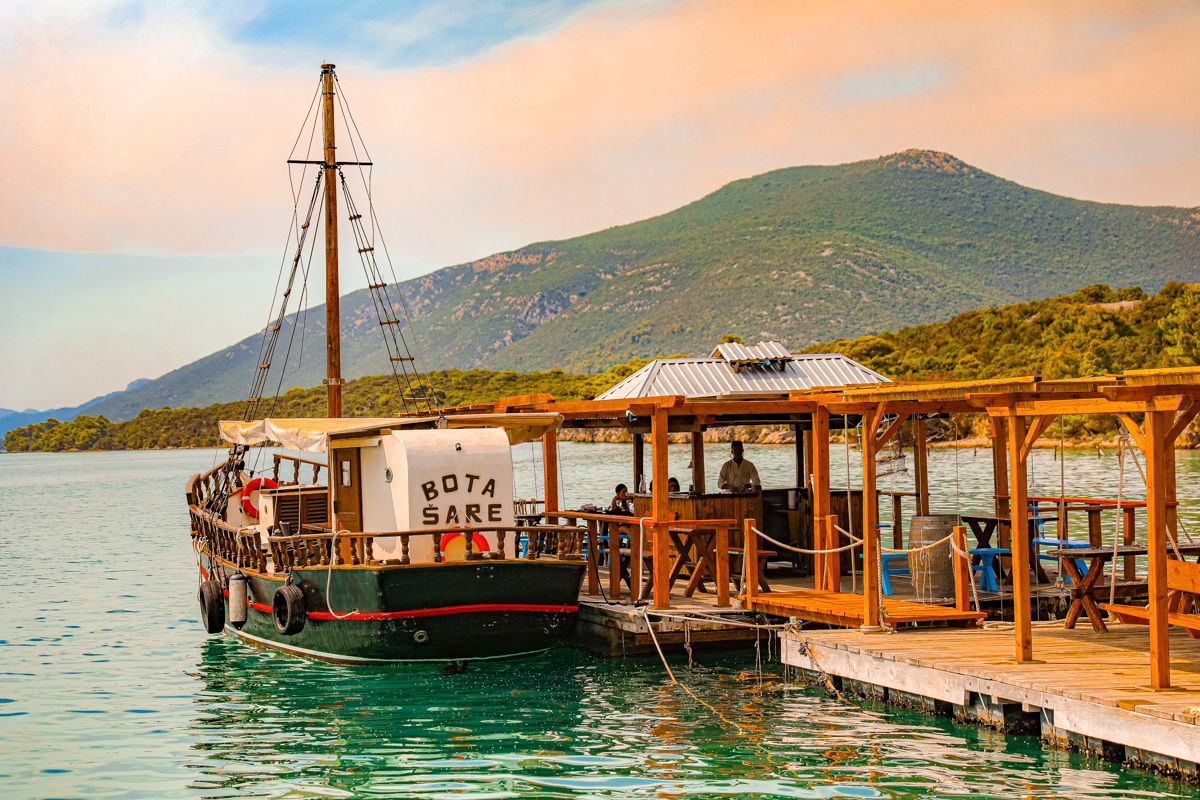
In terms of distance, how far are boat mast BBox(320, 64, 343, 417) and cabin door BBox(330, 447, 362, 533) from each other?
675 centimetres

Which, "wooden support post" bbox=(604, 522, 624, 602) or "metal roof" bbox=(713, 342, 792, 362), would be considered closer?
"wooden support post" bbox=(604, 522, 624, 602)

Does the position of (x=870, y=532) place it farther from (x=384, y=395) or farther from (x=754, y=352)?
(x=384, y=395)

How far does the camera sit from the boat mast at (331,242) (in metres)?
25.1

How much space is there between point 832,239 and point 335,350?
Answer: 158948 mm

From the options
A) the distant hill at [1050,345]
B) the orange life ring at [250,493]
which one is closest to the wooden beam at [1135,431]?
the orange life ring at [250,493]

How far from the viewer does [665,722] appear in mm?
14102

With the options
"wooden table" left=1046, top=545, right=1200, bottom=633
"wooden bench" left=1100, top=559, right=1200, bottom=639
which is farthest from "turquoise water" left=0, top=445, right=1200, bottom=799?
"wooden table" left=1046, top=545, right=1200, bottom=633

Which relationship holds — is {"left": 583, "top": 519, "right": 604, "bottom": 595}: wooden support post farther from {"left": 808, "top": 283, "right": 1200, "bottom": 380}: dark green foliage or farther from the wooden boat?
{"left": 808, "top": 283, "right": 1200, "bottom": 380}: dark green foliage

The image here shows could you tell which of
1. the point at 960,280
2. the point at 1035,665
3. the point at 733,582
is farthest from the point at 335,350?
the point at 960,280

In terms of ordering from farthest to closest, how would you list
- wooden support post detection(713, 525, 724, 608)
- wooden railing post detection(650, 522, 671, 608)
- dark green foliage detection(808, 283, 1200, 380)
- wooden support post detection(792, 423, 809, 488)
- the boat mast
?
dark green foliage detection(808, 283, 1200, 380) < the boat mast < wooden support post detection(792, 423, 809, 488) < wooden railing post detection(650, 522, 671, 608) < wooden support post detection(713, 525, 724, 608)

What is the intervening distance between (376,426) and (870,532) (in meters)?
6.86

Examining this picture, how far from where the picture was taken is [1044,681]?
11.8 meters

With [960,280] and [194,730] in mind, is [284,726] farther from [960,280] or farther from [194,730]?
[960,280]

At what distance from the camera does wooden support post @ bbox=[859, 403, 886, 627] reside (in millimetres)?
14547
